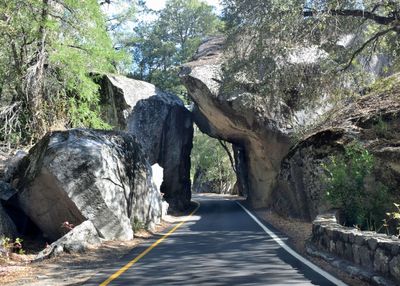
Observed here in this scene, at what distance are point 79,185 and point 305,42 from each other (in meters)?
8.71

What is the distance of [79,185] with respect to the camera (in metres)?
14.9

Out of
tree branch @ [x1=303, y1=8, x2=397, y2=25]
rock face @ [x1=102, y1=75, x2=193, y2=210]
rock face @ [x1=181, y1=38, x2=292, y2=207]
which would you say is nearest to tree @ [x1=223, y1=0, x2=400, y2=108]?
tree branch @ [x1=303, y1=8, x2=397, y2=25]

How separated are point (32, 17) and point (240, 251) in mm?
13092

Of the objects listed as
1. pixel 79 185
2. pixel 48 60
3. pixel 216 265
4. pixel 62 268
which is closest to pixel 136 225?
pixel 79 185

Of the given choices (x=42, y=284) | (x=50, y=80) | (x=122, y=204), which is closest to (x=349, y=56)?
(x=122, y=204)

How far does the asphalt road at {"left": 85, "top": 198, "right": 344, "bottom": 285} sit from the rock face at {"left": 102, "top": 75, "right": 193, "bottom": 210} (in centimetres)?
1909

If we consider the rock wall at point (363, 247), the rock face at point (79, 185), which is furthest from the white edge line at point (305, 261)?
the rock face at point (79, 185)

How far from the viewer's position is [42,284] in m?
8.73

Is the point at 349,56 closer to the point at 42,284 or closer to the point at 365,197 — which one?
the point at 365,197

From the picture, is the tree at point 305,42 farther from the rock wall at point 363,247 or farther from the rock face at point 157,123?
the rock face at point 157,123

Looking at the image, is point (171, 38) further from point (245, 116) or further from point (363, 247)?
point (363, 247)

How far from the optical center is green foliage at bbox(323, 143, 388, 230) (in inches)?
455

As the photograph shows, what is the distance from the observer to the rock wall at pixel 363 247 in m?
6.52

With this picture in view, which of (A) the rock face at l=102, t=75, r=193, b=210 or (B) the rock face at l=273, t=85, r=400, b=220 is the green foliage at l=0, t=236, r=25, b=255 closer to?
(B) the rock face at l=273, t=85, r=400, b=220
